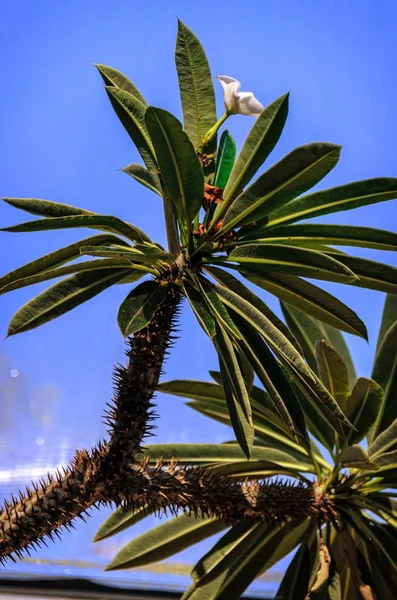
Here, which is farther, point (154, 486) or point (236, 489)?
point (236, 489)

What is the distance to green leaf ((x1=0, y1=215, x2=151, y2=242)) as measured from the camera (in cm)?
141

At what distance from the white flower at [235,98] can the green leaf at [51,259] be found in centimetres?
48

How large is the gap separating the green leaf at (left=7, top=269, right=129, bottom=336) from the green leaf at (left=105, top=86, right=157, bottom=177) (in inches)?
12.0

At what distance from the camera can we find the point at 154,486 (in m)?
1.48

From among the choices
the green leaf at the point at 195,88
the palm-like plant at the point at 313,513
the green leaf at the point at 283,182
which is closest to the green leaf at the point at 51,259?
the green leaf at the point at 283,182

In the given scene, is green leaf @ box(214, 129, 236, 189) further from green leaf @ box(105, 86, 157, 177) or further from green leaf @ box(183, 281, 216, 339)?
green leaf @ box(183, 281, 216, 339)

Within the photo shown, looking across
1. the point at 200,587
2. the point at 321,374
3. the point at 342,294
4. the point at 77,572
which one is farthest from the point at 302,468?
the point at 77,572

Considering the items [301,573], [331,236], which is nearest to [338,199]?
[331,236]

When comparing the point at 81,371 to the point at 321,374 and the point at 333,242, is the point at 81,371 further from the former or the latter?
the point at 333,242

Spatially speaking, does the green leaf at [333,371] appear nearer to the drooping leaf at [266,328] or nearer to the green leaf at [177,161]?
the drooping leaf at [266,328]

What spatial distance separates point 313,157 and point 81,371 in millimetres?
2794

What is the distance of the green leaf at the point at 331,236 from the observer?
5.26 feet

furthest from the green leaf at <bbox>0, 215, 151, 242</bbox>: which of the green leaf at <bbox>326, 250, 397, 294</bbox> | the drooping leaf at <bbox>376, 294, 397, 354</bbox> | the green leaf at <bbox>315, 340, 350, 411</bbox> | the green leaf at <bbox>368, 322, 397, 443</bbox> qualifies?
the drooping leaf at <bbox>376, 294, 397, 354</bbox>

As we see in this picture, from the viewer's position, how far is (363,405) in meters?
1.85
